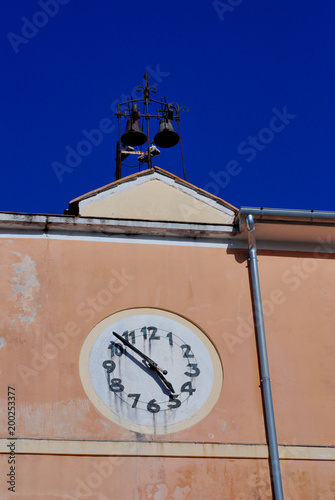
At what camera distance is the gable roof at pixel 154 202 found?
→ 36.2ft

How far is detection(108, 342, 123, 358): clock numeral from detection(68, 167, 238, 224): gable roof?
1819mm

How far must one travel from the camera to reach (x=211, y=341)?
10055mm

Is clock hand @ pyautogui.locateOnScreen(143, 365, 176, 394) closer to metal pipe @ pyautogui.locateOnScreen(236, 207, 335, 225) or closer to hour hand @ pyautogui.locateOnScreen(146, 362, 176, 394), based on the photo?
hour hand @ pyautogui.locateOnScreen(146, 362, 176, 394)

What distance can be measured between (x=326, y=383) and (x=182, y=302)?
6.07 feet

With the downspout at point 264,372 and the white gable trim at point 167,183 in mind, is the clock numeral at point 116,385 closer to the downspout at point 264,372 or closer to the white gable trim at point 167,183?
the downspout at point 264,372

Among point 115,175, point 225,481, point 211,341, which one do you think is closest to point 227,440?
point 225,481

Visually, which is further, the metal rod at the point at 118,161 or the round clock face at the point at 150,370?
the metal rod at the point at 118,161

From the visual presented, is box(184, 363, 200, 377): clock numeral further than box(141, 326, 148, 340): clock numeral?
No

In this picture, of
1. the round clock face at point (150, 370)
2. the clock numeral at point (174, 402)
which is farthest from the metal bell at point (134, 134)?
the clock numeral at point (174, 402)

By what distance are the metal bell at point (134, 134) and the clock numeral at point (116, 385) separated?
451cm

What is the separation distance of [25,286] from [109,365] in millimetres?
1321

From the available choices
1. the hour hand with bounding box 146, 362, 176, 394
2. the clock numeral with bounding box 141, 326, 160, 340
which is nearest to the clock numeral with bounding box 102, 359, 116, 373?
the hour hand with bounding box 146, 362, 176, 394

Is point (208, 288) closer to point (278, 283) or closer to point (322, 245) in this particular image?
point (278, 283)

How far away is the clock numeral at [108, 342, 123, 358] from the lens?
9766 mm
